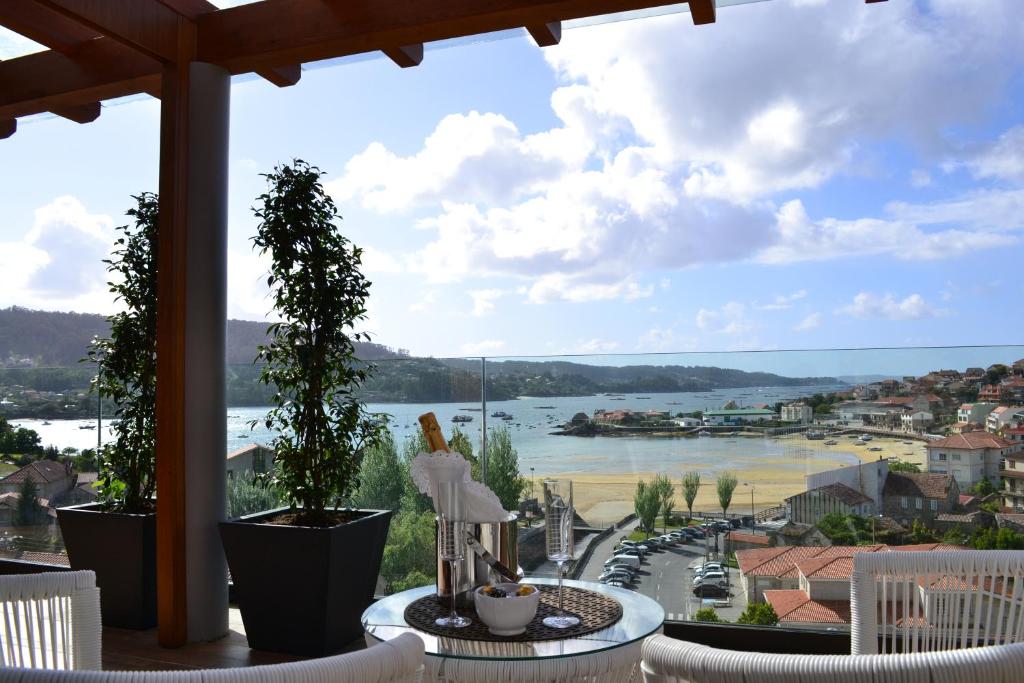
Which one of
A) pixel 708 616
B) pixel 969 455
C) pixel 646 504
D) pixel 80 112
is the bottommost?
pixel 708 616

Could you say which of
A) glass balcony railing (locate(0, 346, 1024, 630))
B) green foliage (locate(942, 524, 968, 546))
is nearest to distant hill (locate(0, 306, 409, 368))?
glass balcony railing (locate(0, 346, 1024, 630))

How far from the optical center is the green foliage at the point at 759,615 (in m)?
3.56

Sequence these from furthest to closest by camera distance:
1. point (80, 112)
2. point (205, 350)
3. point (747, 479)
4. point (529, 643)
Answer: point (80, 112) → point (205, 350) → point (747, 479) → point (529, 643)

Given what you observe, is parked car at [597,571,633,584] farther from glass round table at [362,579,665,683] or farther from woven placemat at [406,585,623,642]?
glass round table at [362,579,665,683]

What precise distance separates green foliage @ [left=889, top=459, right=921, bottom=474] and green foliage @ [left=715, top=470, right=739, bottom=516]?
596mm

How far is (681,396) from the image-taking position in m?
3.74

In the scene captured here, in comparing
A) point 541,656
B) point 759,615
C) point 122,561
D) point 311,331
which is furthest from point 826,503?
point 122,561

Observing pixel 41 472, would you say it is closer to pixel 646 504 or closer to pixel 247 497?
pixel 247 497

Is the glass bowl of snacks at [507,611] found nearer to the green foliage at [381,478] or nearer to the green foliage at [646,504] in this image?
the green foliage at [646,504]

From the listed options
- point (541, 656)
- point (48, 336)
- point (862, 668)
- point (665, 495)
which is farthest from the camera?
point (48, 336)

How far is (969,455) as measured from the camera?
3324 millimetres

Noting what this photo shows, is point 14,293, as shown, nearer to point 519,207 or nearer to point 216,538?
point 216,538

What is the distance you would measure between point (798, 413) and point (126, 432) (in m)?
3.16

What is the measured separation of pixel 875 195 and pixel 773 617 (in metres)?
14.9
